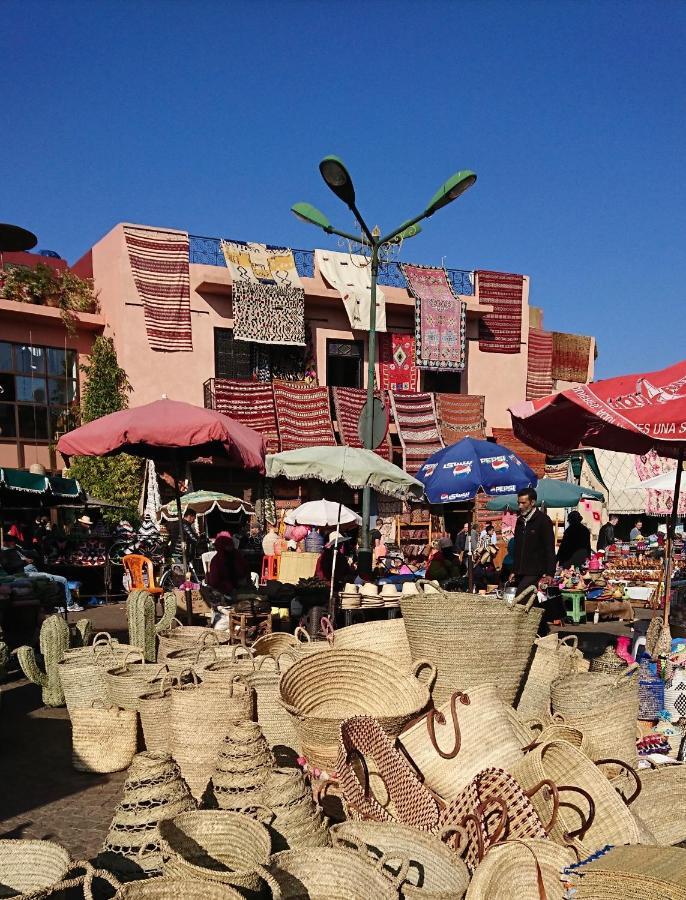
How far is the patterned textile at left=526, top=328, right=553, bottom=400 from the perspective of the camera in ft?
76.0

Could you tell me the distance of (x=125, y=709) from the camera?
4508 millimetres

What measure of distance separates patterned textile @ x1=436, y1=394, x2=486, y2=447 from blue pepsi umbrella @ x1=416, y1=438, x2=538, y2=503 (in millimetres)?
12357

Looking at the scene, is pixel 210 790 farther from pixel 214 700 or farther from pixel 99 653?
pixel 99 653

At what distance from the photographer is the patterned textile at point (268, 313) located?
1884 cm

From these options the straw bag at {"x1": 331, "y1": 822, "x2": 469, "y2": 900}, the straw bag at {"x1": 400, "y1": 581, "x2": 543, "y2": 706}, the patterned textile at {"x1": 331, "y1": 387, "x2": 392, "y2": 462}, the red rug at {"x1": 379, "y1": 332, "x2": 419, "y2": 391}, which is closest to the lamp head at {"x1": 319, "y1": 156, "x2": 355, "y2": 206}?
the straw bag at {"x1": 400, "y1": 581, "x2": 543, "y2": 706}

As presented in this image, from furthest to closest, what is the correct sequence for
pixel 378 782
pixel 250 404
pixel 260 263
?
pixel 260 263, pixel 250 404, pixel 378 782

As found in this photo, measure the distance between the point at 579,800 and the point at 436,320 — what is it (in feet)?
62.8

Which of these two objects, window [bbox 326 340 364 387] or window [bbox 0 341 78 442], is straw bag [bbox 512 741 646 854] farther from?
window [bbox 326 340 364 387]

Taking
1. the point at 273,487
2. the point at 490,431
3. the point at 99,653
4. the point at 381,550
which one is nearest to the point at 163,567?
the point at 381,550

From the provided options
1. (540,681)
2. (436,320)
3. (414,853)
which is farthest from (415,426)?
(414,853)

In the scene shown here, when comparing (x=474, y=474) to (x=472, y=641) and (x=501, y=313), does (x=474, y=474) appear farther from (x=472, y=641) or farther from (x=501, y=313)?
(x=501, y=313)

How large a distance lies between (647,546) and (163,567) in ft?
33.4

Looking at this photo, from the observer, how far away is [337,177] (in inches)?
322

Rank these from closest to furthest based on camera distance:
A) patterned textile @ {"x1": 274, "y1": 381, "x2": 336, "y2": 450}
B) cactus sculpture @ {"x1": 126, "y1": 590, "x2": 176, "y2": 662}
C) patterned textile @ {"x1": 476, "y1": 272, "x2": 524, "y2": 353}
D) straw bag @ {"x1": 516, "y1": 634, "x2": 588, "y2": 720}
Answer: straw bag @ {"x1": 516, "y1": 634, "x2": 588, "y2": 720} < cactus sculpture @ {"x1": 126, "y1": 590, "x2": 176, "y2": 662} < patterned textile @ {"x1": 274, "y1": 381, "x2": 336, "y2": 450} < patterned textile @ {"x1": 476, "y1": 272, "x2": 524, "y2": 353}
